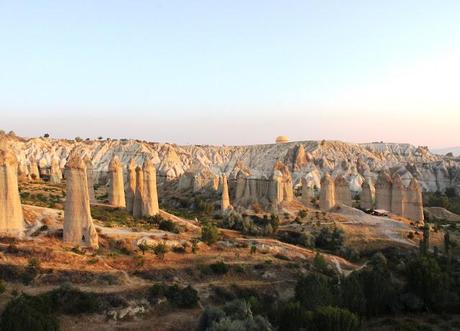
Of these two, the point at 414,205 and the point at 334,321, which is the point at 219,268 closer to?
the point at 334,321

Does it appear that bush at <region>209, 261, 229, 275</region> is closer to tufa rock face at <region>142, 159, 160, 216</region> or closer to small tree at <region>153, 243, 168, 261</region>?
small tree at <region>153, 243, 168, 261</region>

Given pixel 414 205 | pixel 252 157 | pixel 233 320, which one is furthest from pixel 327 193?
pixel 252 157

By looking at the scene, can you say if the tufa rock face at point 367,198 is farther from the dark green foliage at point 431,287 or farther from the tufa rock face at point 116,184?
the dark green foliage at point 431,287

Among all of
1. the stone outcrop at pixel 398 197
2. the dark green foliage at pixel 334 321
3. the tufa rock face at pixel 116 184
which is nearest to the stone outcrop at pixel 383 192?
the stone outcrop at pixel 398 197

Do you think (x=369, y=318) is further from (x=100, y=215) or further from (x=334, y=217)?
(x=334, y=217)

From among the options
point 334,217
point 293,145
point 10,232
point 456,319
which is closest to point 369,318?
point 456,319

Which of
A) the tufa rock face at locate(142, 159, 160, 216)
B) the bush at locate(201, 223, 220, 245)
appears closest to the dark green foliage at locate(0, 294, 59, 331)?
the bush at locate(201, 223, 220, 245)

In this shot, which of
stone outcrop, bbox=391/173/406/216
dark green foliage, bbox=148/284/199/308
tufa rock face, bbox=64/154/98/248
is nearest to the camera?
dark green foliage, bbox=148/284/199/308
